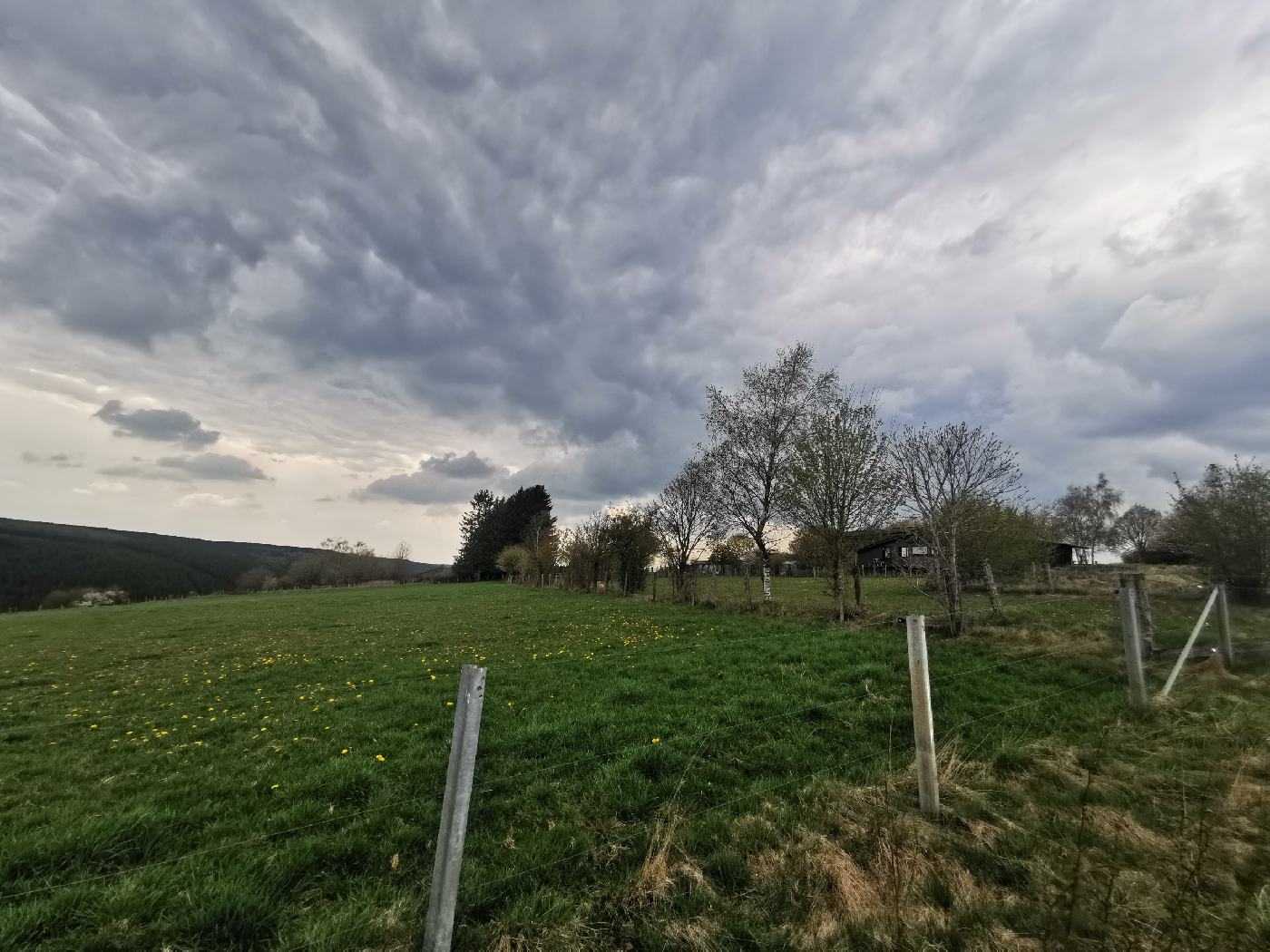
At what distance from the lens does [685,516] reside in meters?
33.2

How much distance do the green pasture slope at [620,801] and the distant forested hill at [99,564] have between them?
105 m

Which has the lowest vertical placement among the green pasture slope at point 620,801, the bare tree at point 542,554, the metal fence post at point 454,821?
the green pasture slope at point 620,801

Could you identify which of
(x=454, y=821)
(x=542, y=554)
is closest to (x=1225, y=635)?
(x=454, y=821)

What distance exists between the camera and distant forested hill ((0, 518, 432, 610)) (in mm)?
96812

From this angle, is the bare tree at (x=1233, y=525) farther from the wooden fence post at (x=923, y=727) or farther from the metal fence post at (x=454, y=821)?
the metal fence post at (x=454, y=821)

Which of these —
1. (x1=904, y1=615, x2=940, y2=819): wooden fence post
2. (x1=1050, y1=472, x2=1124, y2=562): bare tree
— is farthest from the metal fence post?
(x1=1050, y1=472, x2=1124, y2=562): bare tree

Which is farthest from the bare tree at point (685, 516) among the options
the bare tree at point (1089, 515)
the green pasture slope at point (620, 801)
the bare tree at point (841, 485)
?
the bare tree at point (1089, 515)

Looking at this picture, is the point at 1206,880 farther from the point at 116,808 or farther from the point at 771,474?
the point at 771,474

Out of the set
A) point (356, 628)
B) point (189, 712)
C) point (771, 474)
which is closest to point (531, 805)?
point (189, 712)

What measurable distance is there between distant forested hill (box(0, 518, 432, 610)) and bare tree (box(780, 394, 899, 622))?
4142 inches

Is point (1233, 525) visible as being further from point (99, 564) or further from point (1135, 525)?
point (99, 564)

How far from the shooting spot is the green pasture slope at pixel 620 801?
3354 millimetres

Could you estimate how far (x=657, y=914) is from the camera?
137 inches

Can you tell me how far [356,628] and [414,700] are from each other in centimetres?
1442
